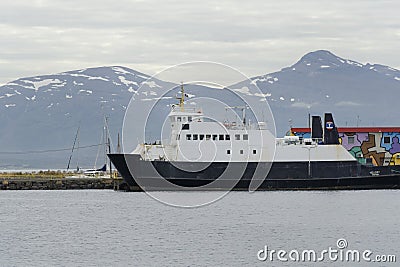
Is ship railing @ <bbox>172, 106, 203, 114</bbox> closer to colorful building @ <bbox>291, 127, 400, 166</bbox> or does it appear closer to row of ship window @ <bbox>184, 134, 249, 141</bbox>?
row of ship window @ <bbox>184, 134, 249, 141</bbox>

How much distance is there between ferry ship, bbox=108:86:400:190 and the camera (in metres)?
60.9

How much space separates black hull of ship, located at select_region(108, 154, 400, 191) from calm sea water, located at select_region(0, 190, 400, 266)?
5.83ft

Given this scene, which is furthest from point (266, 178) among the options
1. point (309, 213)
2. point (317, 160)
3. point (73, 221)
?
point (73, 221)

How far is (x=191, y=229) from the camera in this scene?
41594 mm

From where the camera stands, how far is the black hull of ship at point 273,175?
60.7m

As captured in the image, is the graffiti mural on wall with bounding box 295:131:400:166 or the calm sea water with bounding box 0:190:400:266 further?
the graffiti mural on wall with bounding box 295:131:400:166

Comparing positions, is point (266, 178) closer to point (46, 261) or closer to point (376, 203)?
point (376, 203)

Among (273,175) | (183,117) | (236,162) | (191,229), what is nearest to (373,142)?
(273,175)

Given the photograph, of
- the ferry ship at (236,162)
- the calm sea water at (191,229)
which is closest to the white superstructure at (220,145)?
the ferry ship at (236,162)

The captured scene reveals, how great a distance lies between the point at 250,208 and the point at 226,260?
18623 mm

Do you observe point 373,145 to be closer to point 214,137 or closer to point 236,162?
point 236,162

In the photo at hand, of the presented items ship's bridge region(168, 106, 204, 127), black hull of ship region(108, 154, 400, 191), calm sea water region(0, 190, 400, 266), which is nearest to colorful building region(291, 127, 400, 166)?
black hull of ship region(108, 154, 400, 191)

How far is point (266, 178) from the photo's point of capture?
6312 centimetres

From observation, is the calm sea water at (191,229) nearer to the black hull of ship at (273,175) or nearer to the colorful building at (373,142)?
the black hull of ship at (273,175)
